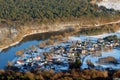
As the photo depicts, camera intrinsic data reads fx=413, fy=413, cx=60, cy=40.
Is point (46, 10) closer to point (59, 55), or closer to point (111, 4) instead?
point (111, 4)

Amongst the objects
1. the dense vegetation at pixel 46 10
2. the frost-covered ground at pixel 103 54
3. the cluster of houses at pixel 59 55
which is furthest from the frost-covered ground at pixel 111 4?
the cluster of houses at pixel 59 55

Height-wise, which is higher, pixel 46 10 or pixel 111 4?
pixel 46 10

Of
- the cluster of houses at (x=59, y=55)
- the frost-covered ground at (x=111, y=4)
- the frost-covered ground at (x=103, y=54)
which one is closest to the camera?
the frost-covered ground at (x=103, y=54)

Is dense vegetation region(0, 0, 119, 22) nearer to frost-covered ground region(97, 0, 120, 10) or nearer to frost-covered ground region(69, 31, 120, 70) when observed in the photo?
frost-covered ground region(97, 0, 120, 10)

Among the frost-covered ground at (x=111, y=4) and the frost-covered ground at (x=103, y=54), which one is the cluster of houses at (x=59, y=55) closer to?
the frost-covered ground at (x=103, y=54)

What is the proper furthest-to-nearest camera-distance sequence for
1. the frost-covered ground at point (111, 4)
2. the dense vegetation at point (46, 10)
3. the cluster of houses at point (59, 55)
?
the frost-covered ground at point (111, 4)
the dense vegetation at point (46, 10)
the cluster of houses at point (59, 55)

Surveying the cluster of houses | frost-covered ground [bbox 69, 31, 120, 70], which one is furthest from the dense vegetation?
the cluster of houses

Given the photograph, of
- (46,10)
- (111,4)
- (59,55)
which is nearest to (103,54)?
(59,55)

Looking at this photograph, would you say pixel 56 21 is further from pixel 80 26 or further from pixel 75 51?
pixel 75 51
